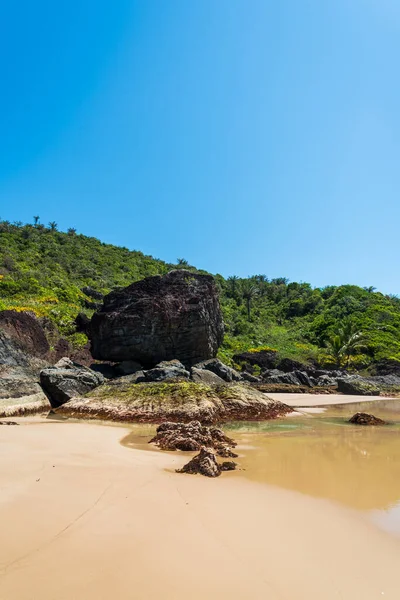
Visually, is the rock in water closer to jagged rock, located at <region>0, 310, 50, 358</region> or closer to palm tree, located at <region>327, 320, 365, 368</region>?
jagged rock, located at <region>0, 310, 50, 358</region>

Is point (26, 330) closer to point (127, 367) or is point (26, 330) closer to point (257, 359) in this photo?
point (127, 367)

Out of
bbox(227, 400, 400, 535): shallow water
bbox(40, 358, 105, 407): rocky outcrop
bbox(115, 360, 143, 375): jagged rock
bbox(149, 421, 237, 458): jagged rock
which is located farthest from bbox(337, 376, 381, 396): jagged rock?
bbox(149, 421, 237, 458): jagged rock

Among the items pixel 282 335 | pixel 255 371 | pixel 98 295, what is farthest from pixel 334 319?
pixel 98 295

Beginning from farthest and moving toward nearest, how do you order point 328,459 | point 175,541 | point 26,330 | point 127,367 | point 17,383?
point 127,367 < point 26,330 < point 17,383 < point 328,459 < point 175,541

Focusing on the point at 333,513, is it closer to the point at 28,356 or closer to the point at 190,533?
the point at 190,533

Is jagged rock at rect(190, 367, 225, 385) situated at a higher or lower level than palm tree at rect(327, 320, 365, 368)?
lower

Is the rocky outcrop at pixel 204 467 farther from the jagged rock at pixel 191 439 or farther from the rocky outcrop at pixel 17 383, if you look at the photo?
the rocky outcrop at pixel 17 383

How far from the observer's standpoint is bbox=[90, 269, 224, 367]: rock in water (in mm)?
25547

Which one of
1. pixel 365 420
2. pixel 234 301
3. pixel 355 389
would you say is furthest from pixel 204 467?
pixel 234 301

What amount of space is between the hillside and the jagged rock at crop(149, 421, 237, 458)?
22.8m

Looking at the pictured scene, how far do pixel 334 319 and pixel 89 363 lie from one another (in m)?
47.2

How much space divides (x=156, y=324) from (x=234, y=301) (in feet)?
171

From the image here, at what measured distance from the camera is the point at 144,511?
4.29m

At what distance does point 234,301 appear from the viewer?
77000mm
